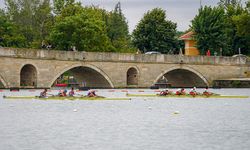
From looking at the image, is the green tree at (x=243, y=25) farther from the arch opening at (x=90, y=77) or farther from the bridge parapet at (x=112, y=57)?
the arch opening at (x=90, y=77)

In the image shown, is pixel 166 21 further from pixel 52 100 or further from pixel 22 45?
pixel 52 100

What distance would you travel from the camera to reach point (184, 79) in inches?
3939

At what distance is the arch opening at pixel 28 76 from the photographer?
76.5m

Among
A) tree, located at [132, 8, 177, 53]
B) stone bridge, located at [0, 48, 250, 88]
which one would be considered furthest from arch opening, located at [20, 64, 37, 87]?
tree, located at [132, 8, 177, 53]

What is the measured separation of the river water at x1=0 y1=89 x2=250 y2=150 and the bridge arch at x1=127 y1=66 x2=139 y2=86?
90.4 ft

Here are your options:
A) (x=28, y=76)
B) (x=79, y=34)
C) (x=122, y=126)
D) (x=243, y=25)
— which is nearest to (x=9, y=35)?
(x=79, y=34)

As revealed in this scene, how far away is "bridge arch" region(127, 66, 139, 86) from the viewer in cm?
8806

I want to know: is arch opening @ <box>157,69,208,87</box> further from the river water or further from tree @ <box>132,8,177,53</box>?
the river water

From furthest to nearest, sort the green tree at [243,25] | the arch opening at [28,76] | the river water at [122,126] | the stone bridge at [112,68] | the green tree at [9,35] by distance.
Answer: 1. the green tree at [243,25]
2. the green tree at [9,35]
3. the arch opening at [28,76]
4. the stone bridge at [112,68]
5. the river water at [122,126]

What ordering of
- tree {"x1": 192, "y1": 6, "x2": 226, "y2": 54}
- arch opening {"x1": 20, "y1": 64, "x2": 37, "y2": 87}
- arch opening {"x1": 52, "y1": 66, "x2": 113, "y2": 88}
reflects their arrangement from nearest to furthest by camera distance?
1. arch opening {"x1": 20, "y1": 64, "x2": 37, "y2": 87}
2. arch opening {"x1": 52, "y1": 66, "x2": 113, "y2": 88}
3. tree {"x1": 192, "y1": 6, "x2": 226, "y2": 54}

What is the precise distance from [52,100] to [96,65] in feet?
61.8

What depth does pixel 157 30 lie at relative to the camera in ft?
370

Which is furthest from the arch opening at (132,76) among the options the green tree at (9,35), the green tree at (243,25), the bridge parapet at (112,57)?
the green tree at (243,25)

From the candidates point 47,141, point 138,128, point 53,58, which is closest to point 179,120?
point 138,128
